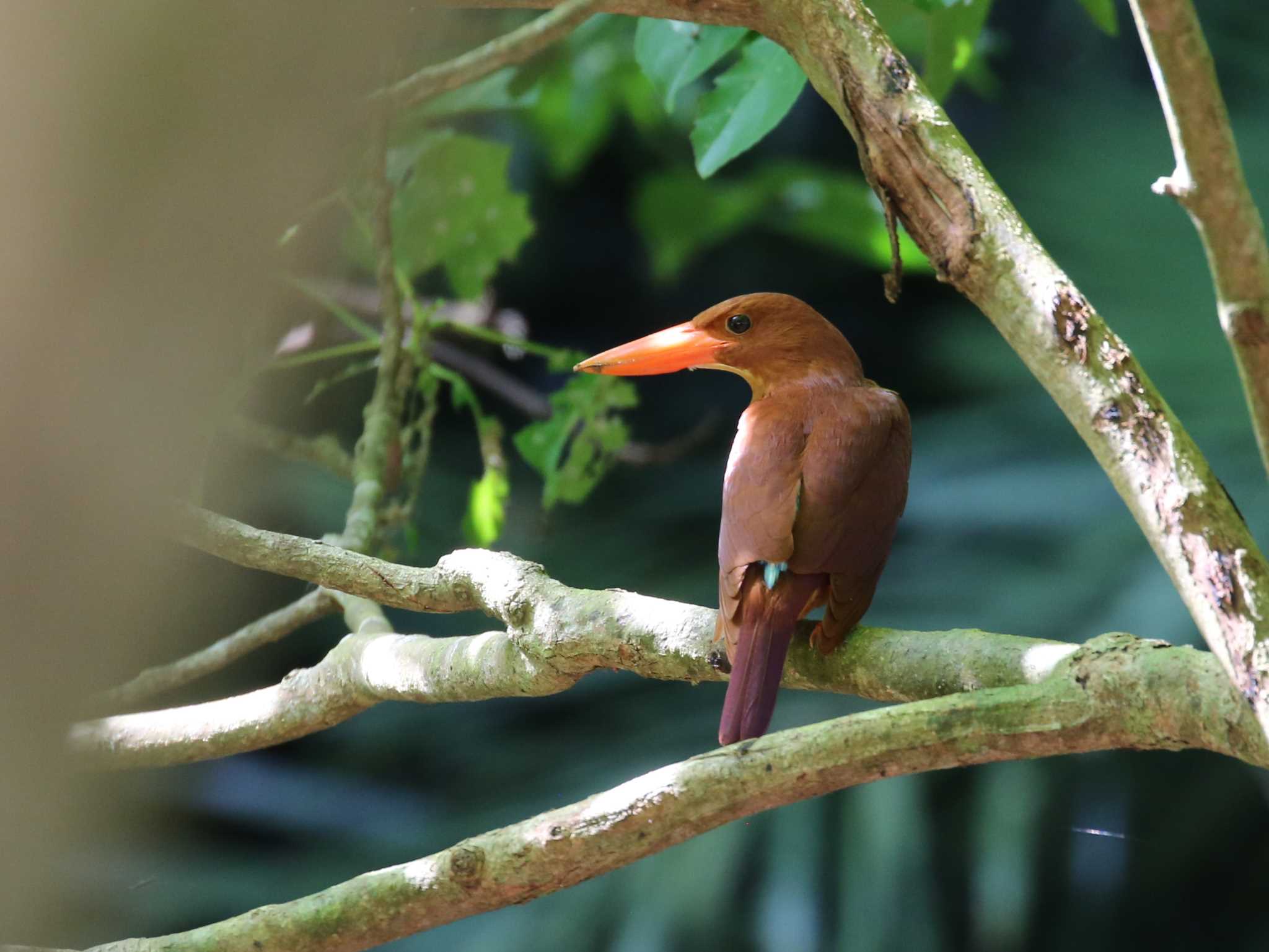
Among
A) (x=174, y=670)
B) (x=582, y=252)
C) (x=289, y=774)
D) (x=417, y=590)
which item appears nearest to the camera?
(x=417, y=590)

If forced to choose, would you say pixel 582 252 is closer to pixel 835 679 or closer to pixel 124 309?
pixel 835 679

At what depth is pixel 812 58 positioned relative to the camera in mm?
1386

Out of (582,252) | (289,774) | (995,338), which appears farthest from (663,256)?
(289,774)

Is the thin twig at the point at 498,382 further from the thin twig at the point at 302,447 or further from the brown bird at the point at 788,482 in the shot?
the brown bird at the point at 788,482

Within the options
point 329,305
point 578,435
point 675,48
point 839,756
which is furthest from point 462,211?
point 839,756

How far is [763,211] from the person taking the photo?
3.51 meters

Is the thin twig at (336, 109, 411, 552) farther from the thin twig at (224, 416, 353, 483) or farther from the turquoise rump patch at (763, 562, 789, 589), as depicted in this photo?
the turquoise rump patch at (763, 562, 789, 589)

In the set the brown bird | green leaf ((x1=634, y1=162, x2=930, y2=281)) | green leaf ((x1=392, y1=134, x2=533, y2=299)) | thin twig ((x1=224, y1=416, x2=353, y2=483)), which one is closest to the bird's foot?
the brown bird

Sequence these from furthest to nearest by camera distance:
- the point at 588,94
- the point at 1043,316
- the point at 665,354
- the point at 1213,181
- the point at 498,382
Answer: the point at 498,382
the point at 588,94
the point at 665,354
the point at 1043,316
the point at 1213,181

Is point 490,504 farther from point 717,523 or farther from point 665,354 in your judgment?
point 717,523

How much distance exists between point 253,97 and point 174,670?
1525mm

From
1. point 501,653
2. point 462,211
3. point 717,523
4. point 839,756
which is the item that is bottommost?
point 839,756

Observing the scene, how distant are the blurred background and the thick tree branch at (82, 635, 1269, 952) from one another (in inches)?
37.3

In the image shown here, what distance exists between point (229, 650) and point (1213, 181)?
1.41 m
